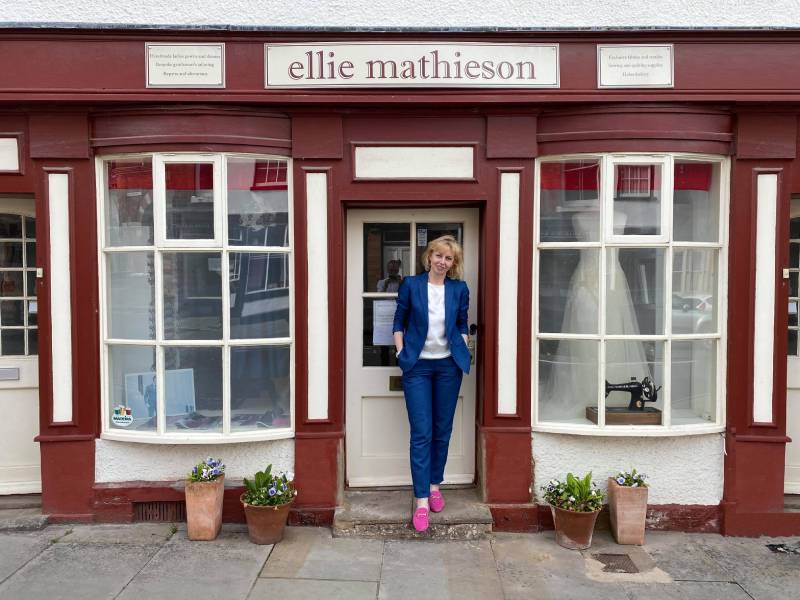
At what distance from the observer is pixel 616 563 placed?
4.23m

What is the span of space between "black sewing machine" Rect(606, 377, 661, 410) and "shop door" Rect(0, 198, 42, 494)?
438 cm

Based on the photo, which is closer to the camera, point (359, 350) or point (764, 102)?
point (764, 102)

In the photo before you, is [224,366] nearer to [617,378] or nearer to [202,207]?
[202,207]

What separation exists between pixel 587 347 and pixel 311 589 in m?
2.50

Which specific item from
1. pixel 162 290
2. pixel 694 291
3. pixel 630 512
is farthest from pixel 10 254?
pixel 694 291

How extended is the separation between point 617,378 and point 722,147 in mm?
1803

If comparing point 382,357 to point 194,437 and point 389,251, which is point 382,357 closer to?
point 389,251

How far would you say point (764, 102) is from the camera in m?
4.55

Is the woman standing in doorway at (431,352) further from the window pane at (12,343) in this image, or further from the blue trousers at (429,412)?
the window pane at (12,343)

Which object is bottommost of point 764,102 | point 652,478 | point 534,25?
point 652,478

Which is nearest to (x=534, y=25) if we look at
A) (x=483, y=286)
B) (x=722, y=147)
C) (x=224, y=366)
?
(x=722, y=147)

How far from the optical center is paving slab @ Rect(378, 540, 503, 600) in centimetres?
382

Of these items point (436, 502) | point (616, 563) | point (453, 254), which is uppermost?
point (453, 254)

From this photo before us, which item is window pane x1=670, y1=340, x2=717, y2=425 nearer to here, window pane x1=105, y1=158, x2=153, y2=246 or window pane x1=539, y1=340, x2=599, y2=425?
window pane x1=539, y1=340, x2=599, y2=425
